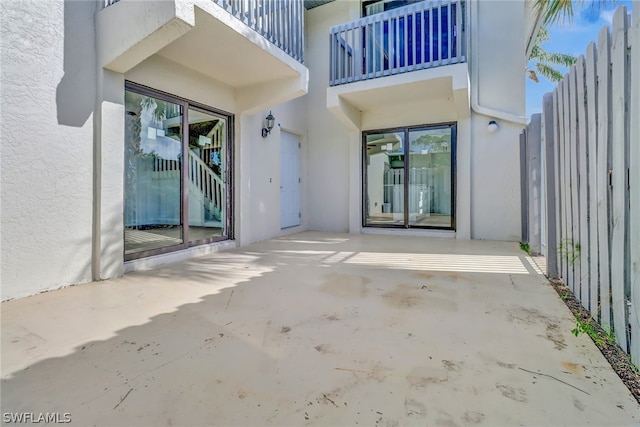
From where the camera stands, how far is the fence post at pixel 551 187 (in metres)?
3.30

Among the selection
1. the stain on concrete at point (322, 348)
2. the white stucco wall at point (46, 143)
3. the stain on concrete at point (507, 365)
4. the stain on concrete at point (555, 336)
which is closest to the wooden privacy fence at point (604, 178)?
the stain on concrete at point (555, 336)

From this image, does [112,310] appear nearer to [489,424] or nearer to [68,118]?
[68,118]

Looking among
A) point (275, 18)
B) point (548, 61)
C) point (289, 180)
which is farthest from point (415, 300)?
point (548, 61)

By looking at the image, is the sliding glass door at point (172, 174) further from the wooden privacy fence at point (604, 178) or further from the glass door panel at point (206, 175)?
the wooden privacy fence at point (604, 178)

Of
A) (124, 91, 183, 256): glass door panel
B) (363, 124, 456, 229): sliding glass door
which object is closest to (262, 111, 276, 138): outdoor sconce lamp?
(124, 91, 183, 256): glass door panel

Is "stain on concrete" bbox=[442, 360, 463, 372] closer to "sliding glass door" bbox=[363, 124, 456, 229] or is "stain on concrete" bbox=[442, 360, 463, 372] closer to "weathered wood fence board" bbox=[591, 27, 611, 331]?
"weathered wood fence board" bbox=[591, 27, 611, 331]

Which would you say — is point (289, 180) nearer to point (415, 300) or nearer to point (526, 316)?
point (415, 300)

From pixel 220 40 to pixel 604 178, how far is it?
3.93 m

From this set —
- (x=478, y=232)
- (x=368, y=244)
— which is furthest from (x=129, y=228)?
(x=478, y=232)

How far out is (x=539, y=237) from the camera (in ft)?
15.4

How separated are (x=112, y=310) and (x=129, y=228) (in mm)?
1672

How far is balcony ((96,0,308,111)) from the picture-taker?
3160mm

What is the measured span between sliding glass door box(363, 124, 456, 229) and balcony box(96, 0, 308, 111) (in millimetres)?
2819

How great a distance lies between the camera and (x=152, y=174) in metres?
4.44
